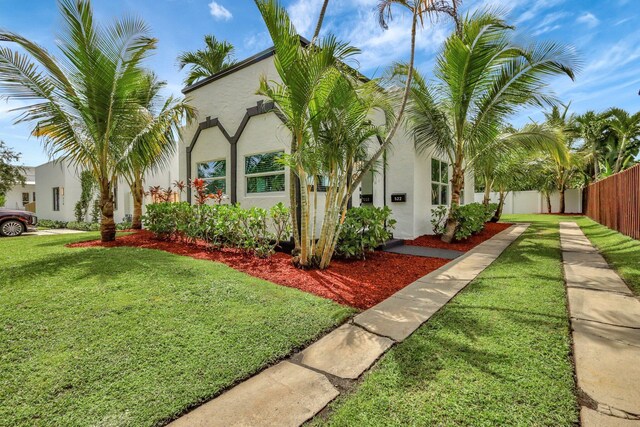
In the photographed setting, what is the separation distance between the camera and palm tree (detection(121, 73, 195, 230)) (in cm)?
744

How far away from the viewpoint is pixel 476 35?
21.9ft

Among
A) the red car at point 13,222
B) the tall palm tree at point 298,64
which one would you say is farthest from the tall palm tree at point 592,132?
the red car at point 13,222

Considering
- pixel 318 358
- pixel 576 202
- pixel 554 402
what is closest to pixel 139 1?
pixel 318 358

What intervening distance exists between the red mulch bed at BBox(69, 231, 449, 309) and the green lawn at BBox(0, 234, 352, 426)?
1.39 feet

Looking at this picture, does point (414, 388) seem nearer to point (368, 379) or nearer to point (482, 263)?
point (368, 379)

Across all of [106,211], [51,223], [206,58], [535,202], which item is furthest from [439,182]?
[535,202]

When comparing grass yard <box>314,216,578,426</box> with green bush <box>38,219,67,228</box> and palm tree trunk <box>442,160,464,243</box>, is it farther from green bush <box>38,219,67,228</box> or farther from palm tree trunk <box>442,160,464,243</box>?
green bush <box>38,219,67,228</box>

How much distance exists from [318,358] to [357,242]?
3.82 m

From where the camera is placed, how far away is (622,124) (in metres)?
19.9

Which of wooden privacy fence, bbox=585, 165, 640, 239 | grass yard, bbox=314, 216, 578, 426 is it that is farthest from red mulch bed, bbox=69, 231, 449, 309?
wooden privacy fence, bbox=585, 165, 640, 239

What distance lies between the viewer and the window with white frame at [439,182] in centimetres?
1063

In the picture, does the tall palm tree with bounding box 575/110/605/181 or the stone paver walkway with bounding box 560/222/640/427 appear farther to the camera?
→ the tall palm tree with bounding box 575/110/605/181

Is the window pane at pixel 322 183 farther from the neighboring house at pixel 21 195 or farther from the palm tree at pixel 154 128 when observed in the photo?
the neighboring house at pixel 21 195

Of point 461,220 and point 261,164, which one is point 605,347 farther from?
point 261,164
